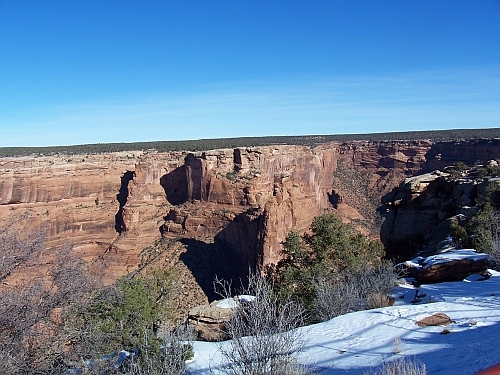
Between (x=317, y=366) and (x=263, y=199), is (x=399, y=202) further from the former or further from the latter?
(x=317, y=366)

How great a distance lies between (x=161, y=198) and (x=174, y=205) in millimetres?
1935

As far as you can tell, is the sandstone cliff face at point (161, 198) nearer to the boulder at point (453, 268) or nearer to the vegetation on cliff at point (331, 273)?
the vegetation on cliff at point (331, 273)

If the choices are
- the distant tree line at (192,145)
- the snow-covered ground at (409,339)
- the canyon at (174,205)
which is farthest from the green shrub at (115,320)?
the distant tree line at (192,145)

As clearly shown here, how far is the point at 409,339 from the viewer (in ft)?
23.7

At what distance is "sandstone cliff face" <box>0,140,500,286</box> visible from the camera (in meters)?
37.8

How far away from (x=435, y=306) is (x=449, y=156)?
5704cm

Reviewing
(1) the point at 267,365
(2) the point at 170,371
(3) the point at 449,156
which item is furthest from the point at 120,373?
(3) the point at 449,156

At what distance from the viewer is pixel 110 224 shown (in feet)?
148

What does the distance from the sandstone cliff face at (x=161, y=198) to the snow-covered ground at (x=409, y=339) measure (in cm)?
2284

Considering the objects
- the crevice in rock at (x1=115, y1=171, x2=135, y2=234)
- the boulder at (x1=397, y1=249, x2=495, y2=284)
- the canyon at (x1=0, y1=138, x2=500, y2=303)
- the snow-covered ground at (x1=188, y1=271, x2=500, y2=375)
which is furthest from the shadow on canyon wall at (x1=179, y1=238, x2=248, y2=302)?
the snow-covered ground at (x1=188, y1=271, x2=500, y2=375)

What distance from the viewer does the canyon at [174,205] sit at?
35312mm

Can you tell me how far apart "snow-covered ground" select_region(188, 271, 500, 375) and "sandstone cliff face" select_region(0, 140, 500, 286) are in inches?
899

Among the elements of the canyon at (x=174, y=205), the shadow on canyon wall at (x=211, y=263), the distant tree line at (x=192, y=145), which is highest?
the distant tree line at (x=192, y=145)

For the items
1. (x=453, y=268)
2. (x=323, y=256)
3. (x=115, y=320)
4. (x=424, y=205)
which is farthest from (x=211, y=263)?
(x=115, y=320)
